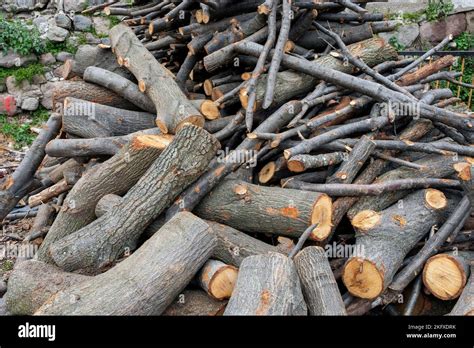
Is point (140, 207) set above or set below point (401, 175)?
below

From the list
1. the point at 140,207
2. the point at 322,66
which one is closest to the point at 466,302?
the point at 140,207

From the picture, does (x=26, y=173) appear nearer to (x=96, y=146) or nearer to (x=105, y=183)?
(x=96, y=146)

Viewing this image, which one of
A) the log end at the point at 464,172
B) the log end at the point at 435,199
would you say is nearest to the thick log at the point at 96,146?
the log end at the point at 435,199

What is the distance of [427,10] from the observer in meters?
10.4

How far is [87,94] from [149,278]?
2.78 m

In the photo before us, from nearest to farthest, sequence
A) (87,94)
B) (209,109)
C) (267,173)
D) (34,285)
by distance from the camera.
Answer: (34,285) → (267,173) → (209,109) → (87,94)

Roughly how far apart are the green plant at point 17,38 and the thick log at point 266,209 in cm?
756

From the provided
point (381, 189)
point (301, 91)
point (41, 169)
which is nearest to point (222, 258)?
point (381, 189)

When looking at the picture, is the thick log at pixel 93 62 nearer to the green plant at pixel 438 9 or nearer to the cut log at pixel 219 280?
the cut log at pixel 219 280

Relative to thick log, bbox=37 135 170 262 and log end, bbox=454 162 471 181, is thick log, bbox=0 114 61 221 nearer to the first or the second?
thick log, bbox=37 135 170 262

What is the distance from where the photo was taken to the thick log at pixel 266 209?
370cm

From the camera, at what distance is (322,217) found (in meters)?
3.73

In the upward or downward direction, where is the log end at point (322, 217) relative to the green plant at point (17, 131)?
upward

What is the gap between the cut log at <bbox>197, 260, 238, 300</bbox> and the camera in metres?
3.37
